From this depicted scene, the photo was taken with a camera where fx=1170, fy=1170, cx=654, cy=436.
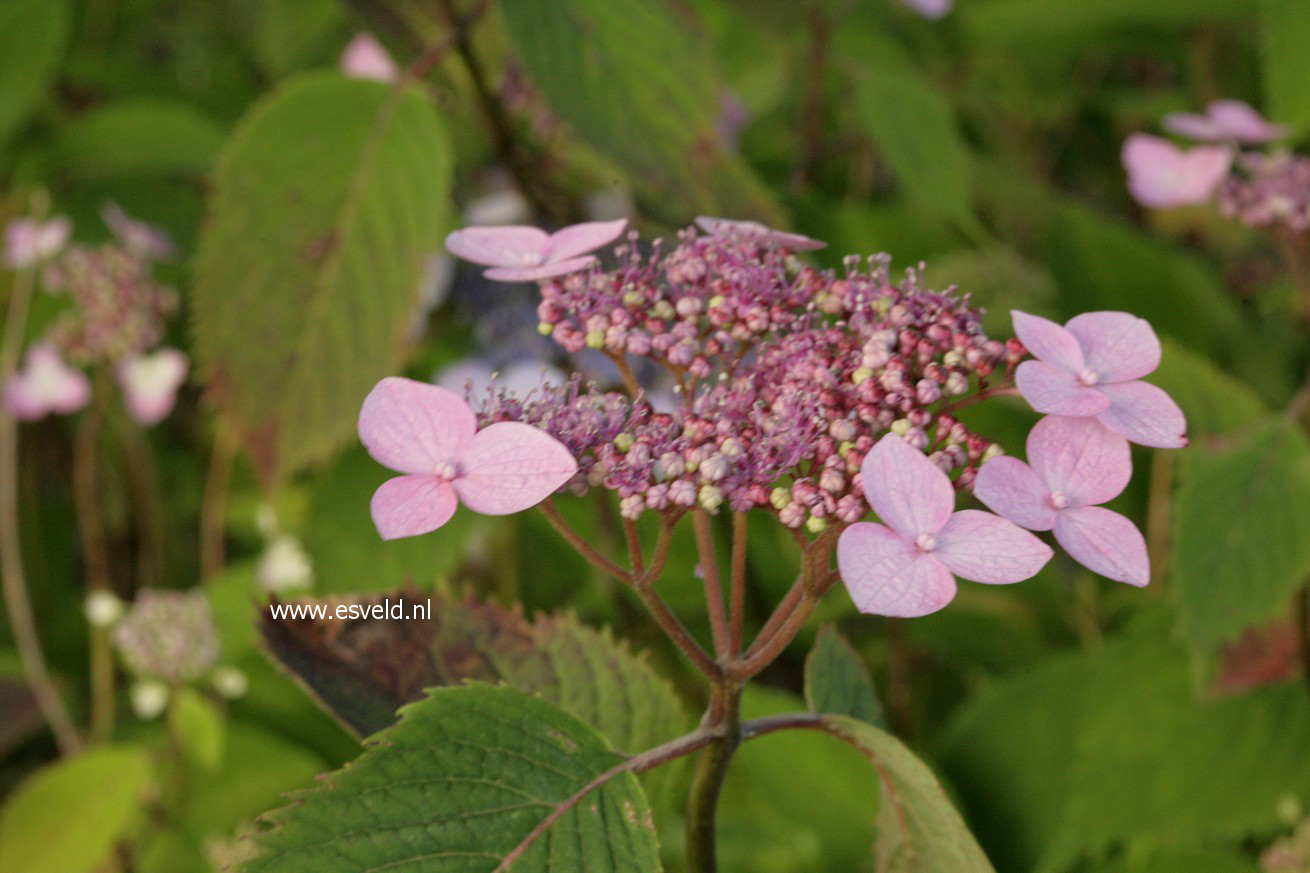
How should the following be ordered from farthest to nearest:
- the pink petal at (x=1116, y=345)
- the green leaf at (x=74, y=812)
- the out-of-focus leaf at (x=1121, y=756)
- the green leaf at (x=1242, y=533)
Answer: the green leaf at (x=74, y=812) → the out-of-focus leaf at (x=1121, y=756) → the green leaf at (x=1242, y=533) → the pink petal at (x=1116, y=345)

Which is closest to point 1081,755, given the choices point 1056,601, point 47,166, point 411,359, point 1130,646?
point 1130,646

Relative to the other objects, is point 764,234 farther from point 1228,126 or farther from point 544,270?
point 1228,126

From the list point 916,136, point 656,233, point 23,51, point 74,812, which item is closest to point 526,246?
point 656,233

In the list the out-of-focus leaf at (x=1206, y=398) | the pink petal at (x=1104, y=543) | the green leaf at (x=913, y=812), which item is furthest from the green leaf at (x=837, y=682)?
the out-of-focus leaf at (x=1206, y=398)

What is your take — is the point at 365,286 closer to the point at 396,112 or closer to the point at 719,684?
the point at 396,112

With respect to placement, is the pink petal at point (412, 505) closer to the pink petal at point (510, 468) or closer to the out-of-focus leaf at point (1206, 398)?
the pink petal at point (510, 468)
